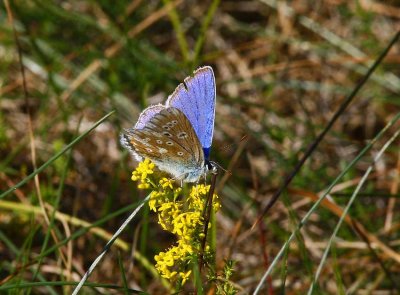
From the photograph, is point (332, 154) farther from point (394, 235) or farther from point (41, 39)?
point (41, 39)

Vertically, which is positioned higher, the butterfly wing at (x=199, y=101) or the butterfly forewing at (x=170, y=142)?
the butterfly wing at (x=199, y=101)

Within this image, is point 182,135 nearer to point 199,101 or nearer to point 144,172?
point 199,101

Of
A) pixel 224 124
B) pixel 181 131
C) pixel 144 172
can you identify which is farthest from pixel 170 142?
pixel 224 124

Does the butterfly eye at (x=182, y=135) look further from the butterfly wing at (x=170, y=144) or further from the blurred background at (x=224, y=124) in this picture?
the blurred background at (x=224, y=124)

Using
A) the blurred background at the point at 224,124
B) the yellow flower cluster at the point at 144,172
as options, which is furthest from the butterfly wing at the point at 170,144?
the blurred background at the point at 224,124

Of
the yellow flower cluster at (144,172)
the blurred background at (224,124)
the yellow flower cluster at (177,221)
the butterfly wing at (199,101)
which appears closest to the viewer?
the yellow flower cluster at (177,221)

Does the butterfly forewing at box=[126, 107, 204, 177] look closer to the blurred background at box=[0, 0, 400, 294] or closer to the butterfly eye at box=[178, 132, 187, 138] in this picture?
the butterfly eye at box=[178, 132, 187, 138]

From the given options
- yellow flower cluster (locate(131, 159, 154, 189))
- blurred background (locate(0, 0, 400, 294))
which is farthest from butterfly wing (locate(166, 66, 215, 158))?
blurred background (locate(0, 0, 400, 294))
